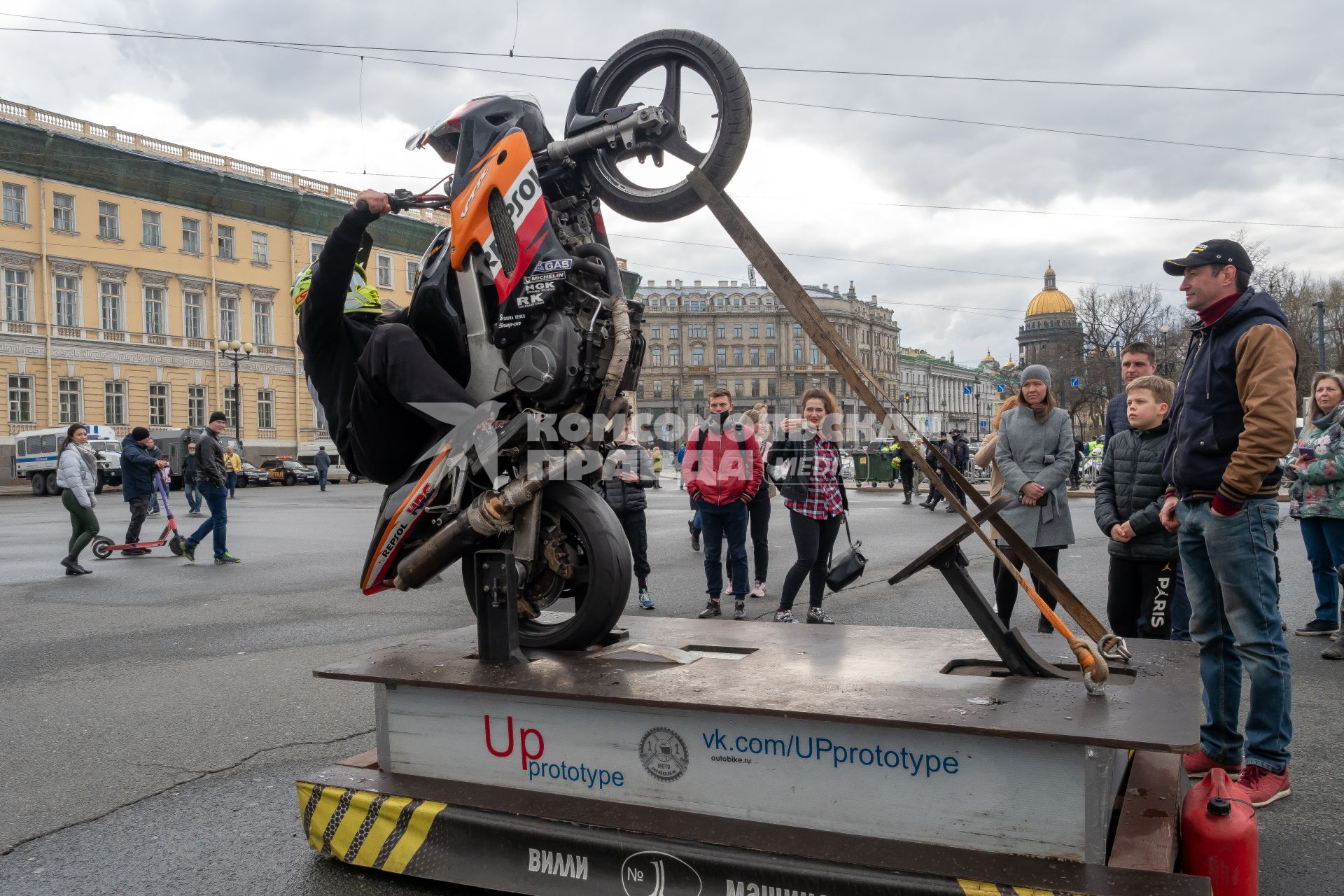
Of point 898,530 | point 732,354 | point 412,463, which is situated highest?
point 732,354

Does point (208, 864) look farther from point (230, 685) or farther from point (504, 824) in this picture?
point (230, 685)

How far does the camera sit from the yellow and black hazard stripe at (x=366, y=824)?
136 inches

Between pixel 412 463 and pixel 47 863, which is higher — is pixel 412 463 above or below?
above

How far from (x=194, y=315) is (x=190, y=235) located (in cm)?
410

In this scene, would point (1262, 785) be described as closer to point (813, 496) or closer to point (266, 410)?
point (813, 496)

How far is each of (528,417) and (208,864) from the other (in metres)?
2.05

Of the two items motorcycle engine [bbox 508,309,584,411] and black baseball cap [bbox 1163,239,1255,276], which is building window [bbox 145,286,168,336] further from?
black baseball cap [bbox 1163,239,1255,276]

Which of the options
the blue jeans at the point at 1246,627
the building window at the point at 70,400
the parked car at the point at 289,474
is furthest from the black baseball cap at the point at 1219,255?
the building window at the point at 70,400

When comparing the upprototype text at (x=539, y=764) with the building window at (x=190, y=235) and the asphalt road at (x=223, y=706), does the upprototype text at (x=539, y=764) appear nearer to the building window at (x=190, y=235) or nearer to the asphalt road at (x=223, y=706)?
the asphalt road at (x=223, y=706)

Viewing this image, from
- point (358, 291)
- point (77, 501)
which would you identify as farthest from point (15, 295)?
point (358, 291)

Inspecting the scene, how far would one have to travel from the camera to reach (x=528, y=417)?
Answer: 164 inches

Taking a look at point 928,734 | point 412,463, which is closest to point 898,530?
point 412,463

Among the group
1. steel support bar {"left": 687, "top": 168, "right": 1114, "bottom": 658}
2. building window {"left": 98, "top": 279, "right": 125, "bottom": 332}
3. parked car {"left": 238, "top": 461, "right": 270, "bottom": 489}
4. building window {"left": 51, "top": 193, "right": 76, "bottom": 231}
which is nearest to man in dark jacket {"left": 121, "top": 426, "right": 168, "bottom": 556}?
steel support bar {"left": 687, "top": 168, "right": 1114, "bottom": 658}

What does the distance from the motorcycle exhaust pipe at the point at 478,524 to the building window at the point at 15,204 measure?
50232mm
